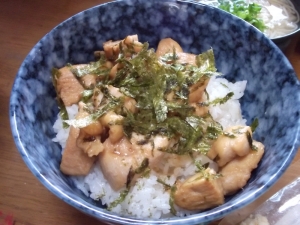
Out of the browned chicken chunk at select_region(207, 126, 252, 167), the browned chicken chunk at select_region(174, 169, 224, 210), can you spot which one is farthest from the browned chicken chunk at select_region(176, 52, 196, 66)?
the browned chicken chunk at select_region(174, 169, 224, 210)

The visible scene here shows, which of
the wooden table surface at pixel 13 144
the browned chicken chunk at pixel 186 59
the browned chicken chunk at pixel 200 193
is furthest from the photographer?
the browned chicken chunk at pixel 186 59

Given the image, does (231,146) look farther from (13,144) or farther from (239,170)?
(13,144)

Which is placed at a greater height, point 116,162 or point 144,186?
point 116,162

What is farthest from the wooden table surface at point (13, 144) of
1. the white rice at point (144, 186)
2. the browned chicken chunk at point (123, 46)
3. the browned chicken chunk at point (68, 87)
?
the browned chicken chunk at point (123, 46)

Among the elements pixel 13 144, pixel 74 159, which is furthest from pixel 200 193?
pixel 13 144

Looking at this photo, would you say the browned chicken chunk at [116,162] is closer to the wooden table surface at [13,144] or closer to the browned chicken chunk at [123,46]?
the wooden table surface at [13,144]

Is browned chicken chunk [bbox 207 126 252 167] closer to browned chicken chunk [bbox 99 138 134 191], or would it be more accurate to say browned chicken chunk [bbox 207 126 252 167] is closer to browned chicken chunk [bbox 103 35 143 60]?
browned chicken chunk [bbox 99 138 134 191]
